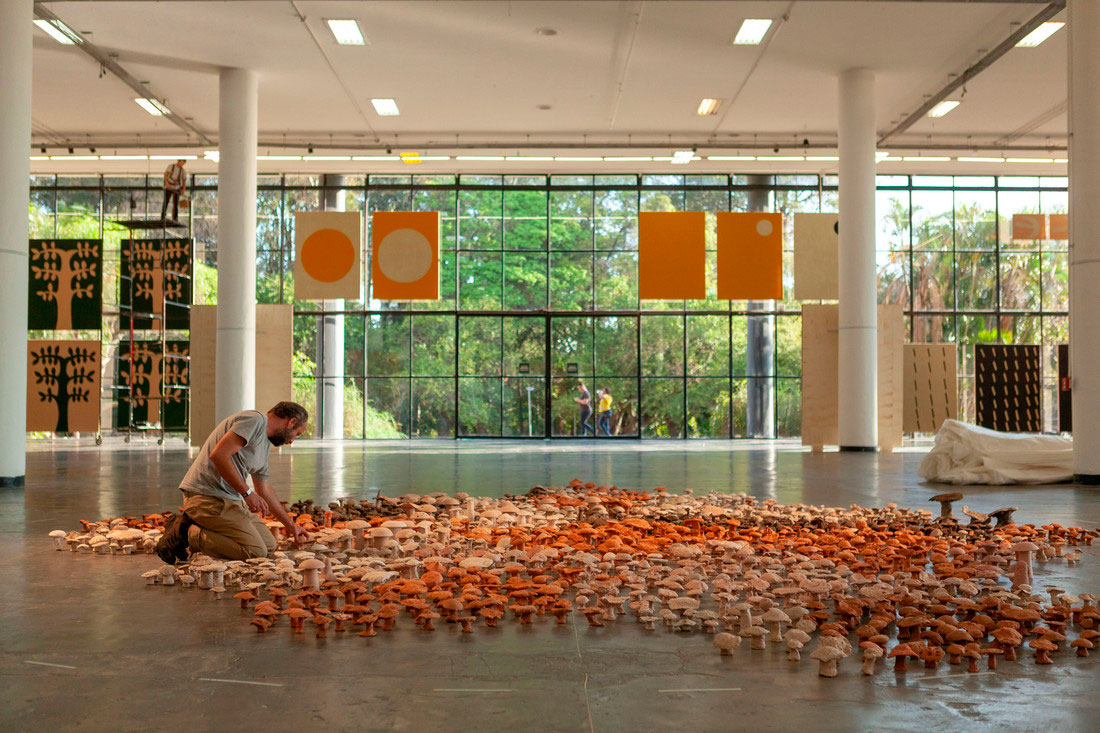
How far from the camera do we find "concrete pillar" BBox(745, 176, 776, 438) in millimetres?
24172

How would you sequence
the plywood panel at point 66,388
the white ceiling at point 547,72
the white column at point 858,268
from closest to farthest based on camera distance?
the white ceiling at point 547,72 → the white column at point 858,268 → the plywood panel at point 66,388

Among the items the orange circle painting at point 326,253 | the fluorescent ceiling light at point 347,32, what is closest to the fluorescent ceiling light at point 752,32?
the fluorescent ceiling light at point 347,32

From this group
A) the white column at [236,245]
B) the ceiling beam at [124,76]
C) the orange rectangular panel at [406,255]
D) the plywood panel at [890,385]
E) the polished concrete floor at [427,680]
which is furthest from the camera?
the orange rectangular panel at [406,255]

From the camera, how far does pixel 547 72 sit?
55.2ft

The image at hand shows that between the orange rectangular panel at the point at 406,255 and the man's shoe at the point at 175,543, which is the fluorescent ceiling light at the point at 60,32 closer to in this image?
the orange rectangular panel at the point at 406,255

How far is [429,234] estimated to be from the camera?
2184 cm

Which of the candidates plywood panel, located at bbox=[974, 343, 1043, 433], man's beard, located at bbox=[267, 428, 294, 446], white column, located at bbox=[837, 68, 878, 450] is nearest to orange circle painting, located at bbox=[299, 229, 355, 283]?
white column, located at bbox=[837, 68, 878, 450]

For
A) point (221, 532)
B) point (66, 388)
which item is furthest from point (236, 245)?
point (221, 532)

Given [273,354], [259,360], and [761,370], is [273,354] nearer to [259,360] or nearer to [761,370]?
[259,360]

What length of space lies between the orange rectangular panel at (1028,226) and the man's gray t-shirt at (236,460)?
72.0 feet

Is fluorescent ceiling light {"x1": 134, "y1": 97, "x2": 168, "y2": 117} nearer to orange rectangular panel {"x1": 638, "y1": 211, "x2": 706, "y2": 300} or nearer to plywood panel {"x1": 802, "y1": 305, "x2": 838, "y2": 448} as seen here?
orange rectangular panel {"x1": 638, "y1": 211, "x2": 706, "y2": 300}

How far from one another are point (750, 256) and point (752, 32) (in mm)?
7358

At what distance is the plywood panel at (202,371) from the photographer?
1875cm

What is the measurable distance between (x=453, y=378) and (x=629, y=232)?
227 inches
